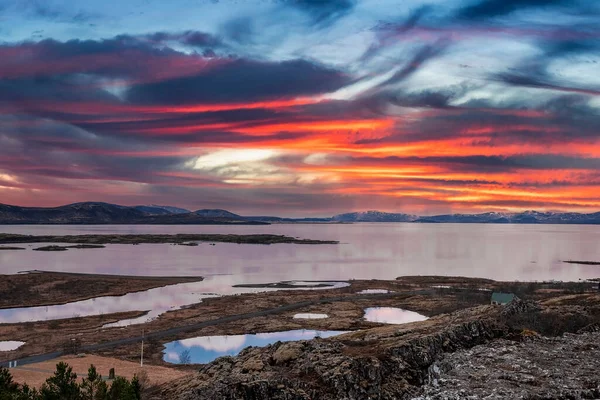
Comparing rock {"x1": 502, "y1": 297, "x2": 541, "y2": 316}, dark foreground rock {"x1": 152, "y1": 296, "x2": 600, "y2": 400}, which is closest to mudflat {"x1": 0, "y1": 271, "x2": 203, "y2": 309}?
dark foreground rock {"x1": 152, "y1": 296, "x2": 600, "y2": 400}

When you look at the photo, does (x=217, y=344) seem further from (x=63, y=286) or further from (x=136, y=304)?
(x=63, y=286)

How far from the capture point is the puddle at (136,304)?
104062 millimetres

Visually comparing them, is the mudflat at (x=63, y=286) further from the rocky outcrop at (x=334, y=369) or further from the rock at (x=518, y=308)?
the rock at (x=518, y=308)

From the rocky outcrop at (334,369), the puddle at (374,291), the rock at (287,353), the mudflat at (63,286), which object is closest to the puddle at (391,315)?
the puddle at (374,291)

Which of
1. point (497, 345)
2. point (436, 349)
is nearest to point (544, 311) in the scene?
point (497, 345)

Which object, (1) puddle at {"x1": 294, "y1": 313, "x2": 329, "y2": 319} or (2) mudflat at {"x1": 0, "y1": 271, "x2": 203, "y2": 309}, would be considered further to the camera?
(2) mudflat at {"x1": 0, "y1": 271, "x2": 203, "y2": 309}

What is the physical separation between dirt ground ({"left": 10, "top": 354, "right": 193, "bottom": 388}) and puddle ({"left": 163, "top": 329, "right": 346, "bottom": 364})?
7541mm

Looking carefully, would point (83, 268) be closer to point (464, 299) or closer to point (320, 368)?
point (464, 299)

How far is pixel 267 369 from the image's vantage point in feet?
95.6

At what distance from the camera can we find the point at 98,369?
62281 millimetres

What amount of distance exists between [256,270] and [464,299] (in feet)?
315

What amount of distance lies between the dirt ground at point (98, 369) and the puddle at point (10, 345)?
14562mm

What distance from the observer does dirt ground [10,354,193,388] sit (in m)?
57.1

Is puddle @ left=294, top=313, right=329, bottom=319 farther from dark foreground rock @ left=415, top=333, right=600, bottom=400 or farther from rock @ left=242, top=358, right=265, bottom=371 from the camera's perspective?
dark foreground rock @ left=415, top=333, right=600, bottom=400
